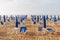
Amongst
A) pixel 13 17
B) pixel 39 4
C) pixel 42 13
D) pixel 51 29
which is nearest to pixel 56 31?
pixel 51 29

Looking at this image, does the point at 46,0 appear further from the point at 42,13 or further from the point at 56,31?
the point at 56,31

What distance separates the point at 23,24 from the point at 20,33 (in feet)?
0.67

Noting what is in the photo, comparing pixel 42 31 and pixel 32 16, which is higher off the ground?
pixel 32 16

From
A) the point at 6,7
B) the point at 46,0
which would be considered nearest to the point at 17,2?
the point at 6,7

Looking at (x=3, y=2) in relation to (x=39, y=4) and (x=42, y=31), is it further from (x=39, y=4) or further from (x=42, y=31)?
(x=42, y=31)

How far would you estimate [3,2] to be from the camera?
2.40m

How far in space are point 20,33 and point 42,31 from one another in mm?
A: 476

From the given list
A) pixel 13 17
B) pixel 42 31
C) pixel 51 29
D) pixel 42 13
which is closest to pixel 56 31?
pixel 51 29

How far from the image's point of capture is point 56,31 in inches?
92.5

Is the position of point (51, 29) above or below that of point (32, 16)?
below

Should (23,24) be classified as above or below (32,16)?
below

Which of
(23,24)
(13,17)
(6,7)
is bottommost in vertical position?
(23,24)

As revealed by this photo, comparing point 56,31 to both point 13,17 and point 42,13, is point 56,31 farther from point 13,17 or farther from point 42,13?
point 13,17

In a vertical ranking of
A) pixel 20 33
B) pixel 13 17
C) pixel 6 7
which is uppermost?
pixel 6 7
